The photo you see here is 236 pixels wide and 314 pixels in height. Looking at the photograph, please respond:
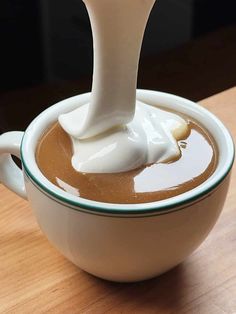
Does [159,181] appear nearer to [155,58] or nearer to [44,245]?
[44,245]

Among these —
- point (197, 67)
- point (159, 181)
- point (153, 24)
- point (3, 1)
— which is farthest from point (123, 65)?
point (197, 67)

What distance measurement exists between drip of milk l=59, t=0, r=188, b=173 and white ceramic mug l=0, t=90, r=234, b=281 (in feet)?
0.12

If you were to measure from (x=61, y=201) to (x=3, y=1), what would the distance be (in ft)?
2.42

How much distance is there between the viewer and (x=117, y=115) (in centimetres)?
47

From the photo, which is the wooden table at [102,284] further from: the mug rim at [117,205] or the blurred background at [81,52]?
the blurred background at [81,52]

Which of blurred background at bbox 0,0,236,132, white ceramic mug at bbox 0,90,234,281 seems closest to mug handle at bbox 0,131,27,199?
white ceramic mug at bbox 0,90,234,281

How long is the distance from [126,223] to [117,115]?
0.29 ft

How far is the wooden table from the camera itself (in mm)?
477

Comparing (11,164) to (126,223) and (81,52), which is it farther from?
(81,52)

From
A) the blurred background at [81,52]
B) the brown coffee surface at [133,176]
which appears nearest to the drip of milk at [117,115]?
the brown coffee surface at [133,176]

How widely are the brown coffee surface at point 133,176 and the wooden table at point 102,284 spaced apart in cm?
9

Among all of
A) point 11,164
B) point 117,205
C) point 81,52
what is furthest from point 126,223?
point 81,52

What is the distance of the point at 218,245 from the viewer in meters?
0.53

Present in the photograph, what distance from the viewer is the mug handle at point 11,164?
50 centimetres
